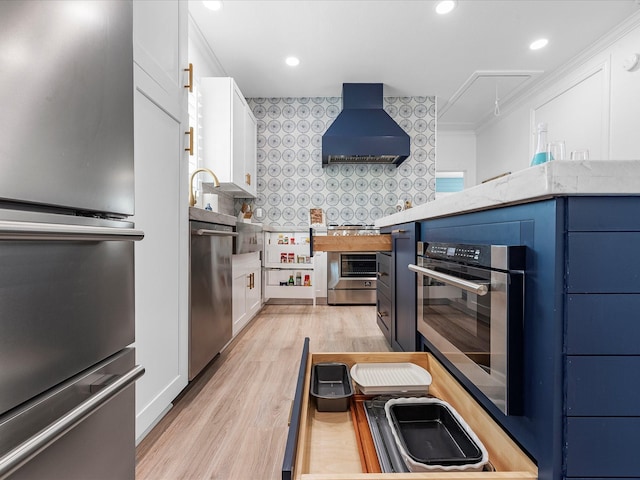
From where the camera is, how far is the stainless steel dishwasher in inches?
63.7

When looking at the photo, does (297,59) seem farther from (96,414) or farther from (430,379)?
(96,414)

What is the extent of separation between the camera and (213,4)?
2598 mm

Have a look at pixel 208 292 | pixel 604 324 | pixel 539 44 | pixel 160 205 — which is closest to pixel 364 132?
pixel 539 44

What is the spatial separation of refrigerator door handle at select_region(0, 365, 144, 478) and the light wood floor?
589 mm

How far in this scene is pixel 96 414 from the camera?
27.5 inches

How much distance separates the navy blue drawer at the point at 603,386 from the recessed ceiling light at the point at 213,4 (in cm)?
319

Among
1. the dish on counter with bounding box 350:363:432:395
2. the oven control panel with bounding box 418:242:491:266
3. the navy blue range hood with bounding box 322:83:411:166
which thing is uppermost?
the navy blue range hood with bounding box 322:83:411:166

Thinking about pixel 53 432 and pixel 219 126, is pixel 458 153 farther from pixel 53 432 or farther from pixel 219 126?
pixel 53 432

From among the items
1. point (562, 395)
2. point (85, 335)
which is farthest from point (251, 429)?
point (562, 395)

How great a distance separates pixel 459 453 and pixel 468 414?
5.5 inches

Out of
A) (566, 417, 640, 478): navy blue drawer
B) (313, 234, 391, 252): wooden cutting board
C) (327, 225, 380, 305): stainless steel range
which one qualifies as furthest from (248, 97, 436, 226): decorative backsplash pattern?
(566, 417, 640, 478): navy blue drawer

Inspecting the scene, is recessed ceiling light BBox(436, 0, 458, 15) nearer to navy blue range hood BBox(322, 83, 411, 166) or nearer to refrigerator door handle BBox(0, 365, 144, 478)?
navy blue range hood BBox(322, 83, 411, 166)

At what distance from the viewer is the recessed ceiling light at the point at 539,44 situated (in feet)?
10.5

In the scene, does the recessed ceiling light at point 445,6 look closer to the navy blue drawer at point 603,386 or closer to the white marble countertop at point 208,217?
the white marble countertop at point 208,217
